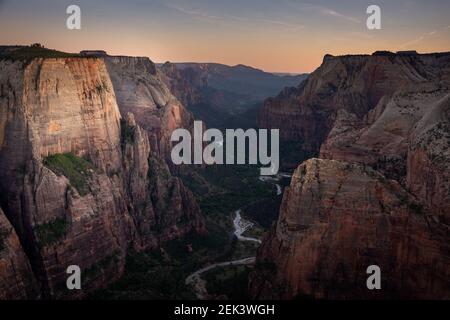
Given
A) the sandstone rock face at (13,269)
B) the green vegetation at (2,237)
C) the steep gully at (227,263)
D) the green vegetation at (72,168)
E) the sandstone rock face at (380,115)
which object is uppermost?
the sandstone rock face at (380,115)

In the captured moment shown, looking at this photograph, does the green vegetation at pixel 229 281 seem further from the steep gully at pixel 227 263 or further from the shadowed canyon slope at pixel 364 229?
the shadowed canyon slope at pixel 364 229

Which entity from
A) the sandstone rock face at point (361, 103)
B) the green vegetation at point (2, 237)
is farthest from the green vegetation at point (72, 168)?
the sandstone rock face at point (361, 103)

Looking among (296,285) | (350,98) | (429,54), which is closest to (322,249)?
(296,285)

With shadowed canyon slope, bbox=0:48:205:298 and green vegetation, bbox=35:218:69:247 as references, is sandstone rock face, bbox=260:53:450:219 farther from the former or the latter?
green vegetation, bbox=35:218:69:247

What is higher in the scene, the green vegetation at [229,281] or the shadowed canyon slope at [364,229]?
the shadowed canyon slope at [364,229]

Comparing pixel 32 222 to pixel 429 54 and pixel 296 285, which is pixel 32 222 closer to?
pixel 296 285

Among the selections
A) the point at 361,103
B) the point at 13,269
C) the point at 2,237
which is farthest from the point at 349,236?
the point at 361,103
